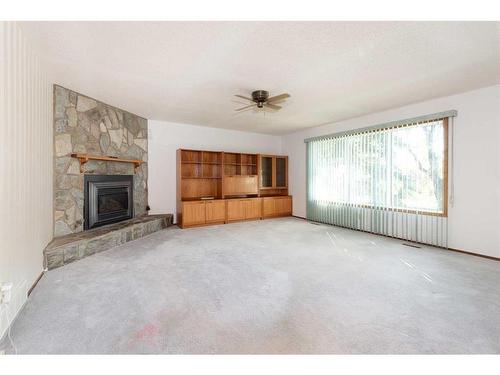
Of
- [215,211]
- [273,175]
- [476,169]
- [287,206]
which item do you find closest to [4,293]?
[215,211]

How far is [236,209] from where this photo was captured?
6152 mm

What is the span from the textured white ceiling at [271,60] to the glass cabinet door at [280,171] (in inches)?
117

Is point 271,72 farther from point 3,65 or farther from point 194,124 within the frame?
point 194,124

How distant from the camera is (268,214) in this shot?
22.1 feet

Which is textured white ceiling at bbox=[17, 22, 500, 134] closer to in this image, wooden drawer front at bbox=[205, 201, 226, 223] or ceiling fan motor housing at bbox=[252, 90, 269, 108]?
ceiling fan motor housing at bbox=[252, 90, 269, 108]

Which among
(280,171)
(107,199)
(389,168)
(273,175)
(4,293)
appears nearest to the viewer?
(4,293)

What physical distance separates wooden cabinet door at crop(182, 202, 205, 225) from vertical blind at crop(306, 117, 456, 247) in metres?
3.06

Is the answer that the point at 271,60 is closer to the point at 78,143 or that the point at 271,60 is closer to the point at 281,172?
the point at 78,143

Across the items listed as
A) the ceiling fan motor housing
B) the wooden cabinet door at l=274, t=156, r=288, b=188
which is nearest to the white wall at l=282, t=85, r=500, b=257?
the ceiling fan motor housing

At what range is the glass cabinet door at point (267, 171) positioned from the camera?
22.6 ft

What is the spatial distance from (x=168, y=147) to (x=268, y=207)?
3.18 metres

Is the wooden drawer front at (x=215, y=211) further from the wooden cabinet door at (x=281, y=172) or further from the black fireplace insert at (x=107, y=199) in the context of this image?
the wooden cabinet door at (x=281, y=172)

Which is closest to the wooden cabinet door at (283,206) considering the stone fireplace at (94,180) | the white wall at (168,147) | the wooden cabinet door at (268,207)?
the wooden cabinet door at (268,207)
